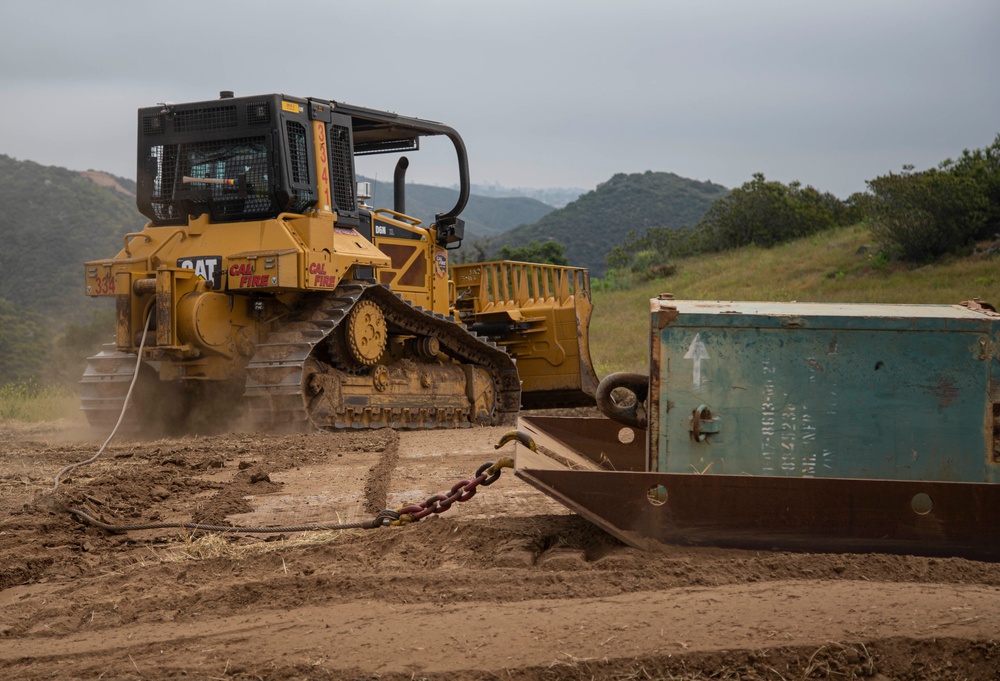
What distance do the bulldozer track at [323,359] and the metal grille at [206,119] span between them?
1.92 m

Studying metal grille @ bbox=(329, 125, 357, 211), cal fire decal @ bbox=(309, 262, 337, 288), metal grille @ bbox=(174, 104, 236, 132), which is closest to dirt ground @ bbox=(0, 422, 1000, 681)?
cal fire decal @ bbox=(309, 262, 337, 288)

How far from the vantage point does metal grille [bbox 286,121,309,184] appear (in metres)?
10.9

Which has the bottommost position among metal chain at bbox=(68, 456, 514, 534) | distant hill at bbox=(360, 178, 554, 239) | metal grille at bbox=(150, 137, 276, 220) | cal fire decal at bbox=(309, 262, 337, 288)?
metal chain at bbox=(68, 456, 514, 534)

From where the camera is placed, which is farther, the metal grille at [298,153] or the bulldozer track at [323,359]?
the metal grille at [298,153]

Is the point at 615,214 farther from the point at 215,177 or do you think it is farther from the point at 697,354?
the point at 697,354

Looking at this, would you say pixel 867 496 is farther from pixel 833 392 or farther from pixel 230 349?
pixel 230 349

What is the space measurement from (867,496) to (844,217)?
3731 cm

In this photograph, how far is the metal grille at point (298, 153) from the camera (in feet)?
35.7

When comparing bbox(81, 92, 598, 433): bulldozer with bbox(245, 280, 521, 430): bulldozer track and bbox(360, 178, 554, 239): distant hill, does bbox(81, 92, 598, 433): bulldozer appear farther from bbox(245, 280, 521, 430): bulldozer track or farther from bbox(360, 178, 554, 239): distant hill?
bbox(360, 178, 554, 239): distant hill

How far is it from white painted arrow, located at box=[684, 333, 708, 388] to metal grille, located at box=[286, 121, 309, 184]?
21.3ft

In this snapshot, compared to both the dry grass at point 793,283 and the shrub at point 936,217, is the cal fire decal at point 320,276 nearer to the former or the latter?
the dry grass at point 793,283

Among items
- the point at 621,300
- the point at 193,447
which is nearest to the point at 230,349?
the point at 193,447

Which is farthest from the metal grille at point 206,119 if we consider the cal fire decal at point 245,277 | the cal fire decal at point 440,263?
the cal fire decal at point 440,263

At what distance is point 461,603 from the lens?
14.1 feet
